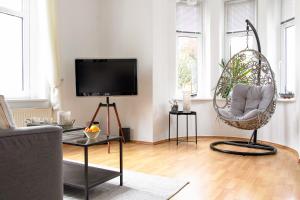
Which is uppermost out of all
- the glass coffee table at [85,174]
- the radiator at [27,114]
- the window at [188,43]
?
the window at [188,43]

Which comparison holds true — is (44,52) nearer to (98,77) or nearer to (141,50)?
(98,77)

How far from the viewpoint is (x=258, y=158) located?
394cm

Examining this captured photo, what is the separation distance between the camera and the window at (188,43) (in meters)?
5.73

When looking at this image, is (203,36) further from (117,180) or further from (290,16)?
(117,180)

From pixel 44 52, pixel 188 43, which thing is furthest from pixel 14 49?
pixel 188 43

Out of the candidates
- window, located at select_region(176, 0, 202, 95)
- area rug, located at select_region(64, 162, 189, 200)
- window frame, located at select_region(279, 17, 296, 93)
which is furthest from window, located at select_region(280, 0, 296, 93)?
area rug, located at select_region(64, 162, 189, 200)

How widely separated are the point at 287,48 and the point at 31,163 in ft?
15.5

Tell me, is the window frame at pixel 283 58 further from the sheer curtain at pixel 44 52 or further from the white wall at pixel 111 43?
the sheer curtain at pixel 44 52

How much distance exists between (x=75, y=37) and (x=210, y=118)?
3003 mm

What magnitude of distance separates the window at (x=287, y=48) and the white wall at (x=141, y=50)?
14 centimetres

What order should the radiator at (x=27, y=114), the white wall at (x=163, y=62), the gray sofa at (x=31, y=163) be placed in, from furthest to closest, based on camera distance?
1. the white wall at (x=163, y=62)
2. the radiator at (x=27, y=114)
3. the gray sofa at (x=31, y=163)

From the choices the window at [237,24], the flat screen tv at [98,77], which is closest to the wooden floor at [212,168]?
the flat screen tv at [98,77]

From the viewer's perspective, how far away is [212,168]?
343 centimetres

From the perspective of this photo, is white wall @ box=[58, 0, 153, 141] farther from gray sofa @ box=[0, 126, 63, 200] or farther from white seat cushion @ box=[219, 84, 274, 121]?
gray sofa @ box=[0, 126, 63, 200]
